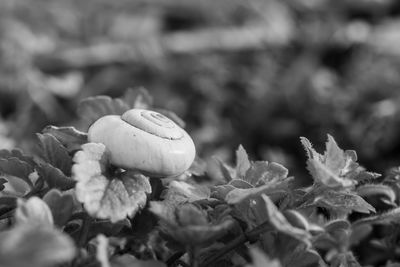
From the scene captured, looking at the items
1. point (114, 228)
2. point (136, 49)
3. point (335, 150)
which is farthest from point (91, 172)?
point (136, 49)

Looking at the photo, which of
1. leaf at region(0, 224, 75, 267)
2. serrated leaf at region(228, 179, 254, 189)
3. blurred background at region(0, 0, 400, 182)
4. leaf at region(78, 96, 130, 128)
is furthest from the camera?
blurred background at region(0, 0, 400, 182)

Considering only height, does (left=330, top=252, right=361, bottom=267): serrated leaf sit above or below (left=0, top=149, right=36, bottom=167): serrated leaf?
below

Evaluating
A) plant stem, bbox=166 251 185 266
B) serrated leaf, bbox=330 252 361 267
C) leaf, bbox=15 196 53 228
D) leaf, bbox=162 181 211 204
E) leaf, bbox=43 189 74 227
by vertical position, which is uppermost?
leaf, bbox=15 196 53 228

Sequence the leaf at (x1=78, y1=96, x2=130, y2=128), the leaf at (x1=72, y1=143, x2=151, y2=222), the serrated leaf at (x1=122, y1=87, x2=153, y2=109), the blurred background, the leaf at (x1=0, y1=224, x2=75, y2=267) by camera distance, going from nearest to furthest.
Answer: the leaf at (x1=0, y1=224, x2=75, y2=267), the leaf at (x1=72, y1=143, x2=151, y2=222), the leaf at (x1=78, y1=96, x2=130, y2=128), the serrated leaf at (x1=122, y1=87, x2=153, y2=109), the blurred background

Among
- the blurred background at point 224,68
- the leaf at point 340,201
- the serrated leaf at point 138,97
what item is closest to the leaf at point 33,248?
the leaf at point 340,201

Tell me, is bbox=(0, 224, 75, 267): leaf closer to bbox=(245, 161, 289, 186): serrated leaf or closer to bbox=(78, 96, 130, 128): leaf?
bbox=(245, 161, 289, 186): serrated leaf

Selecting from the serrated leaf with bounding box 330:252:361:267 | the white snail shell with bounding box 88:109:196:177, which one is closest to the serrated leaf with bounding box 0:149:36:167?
the white snail shell with bounding box 88:109:196:177

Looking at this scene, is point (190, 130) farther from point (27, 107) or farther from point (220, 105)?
point (27, 107)

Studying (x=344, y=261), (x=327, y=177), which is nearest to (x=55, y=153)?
(x=327, y=177)

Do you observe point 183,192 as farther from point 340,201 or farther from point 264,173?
point 340,201
